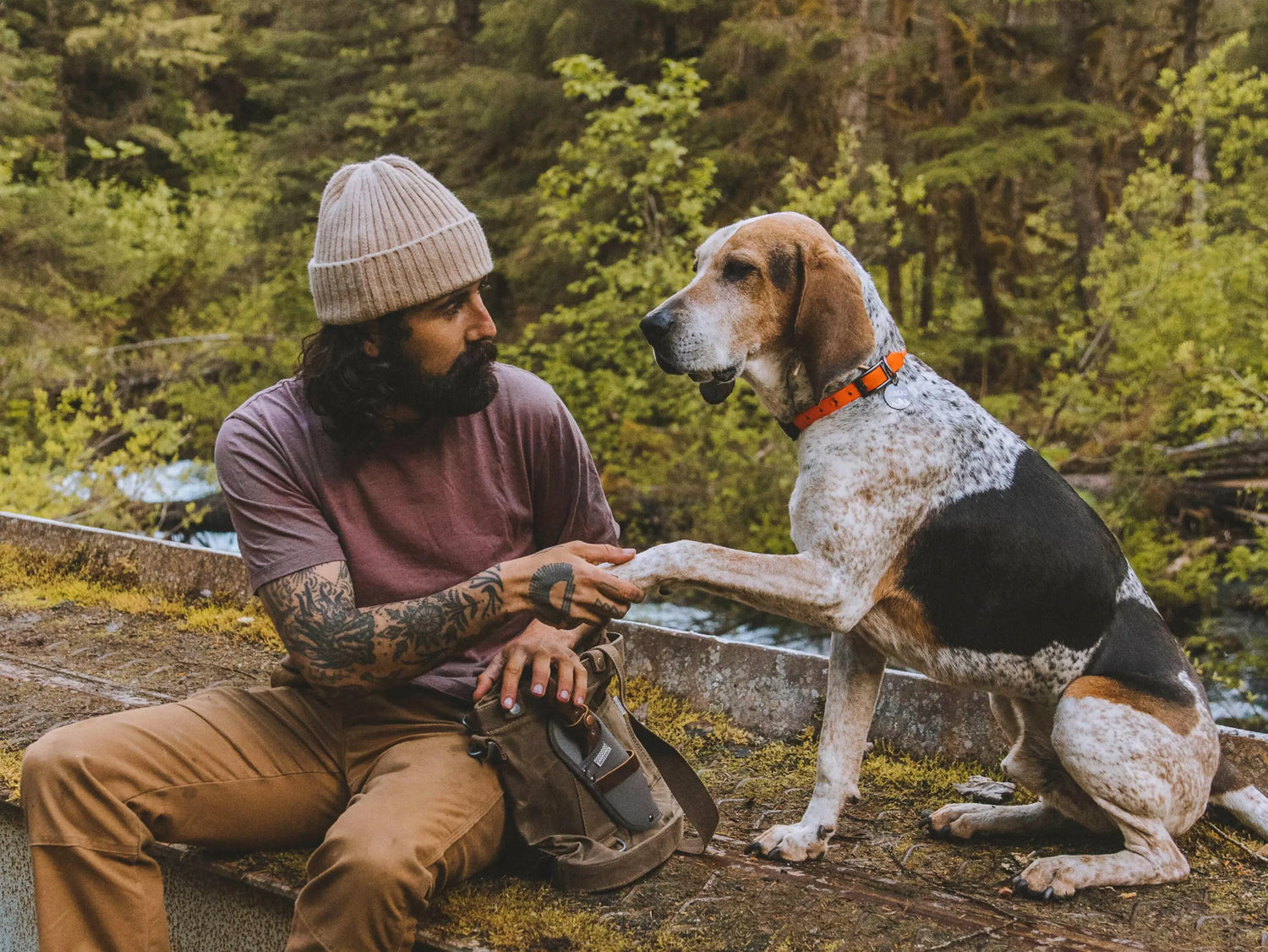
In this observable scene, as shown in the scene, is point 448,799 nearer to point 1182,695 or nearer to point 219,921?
point 219,921

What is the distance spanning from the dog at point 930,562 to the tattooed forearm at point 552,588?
249 mm

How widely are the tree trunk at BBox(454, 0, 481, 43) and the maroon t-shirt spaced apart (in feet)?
46.8

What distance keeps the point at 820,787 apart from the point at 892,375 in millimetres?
1111

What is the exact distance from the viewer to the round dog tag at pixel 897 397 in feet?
9.27

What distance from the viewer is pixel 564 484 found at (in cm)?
290

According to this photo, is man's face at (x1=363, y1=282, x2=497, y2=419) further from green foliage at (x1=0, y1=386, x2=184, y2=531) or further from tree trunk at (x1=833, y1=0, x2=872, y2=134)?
tree trunk at (x1=833, y1=0, x2=872, y2=134)

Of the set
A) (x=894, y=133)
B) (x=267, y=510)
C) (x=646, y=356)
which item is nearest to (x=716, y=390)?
(x=267, y=510)

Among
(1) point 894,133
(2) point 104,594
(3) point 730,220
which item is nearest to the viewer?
(2) point 104,594

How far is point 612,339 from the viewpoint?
9.99 m

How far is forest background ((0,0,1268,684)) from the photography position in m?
8.89

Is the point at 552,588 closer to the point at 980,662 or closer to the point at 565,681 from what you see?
the point at 565,681

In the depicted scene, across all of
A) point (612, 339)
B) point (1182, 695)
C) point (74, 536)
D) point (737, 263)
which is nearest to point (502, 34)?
point (612, 339)

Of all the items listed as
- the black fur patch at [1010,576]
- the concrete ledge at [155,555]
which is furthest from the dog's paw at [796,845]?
the concrete ledge at [155,555]

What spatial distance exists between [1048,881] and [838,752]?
0.59 meters
